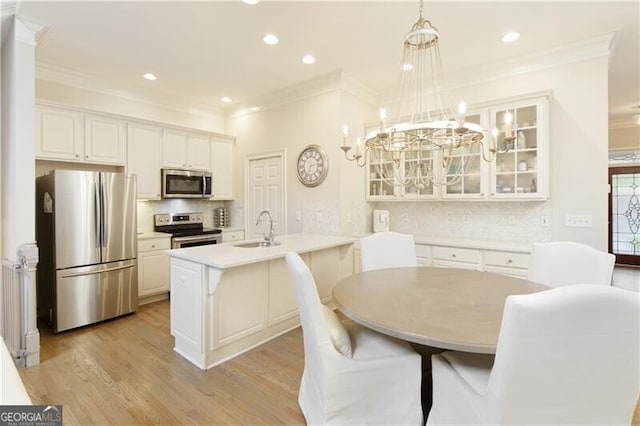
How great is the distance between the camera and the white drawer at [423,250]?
11.9 feet

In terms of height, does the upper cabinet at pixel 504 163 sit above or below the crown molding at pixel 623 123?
below

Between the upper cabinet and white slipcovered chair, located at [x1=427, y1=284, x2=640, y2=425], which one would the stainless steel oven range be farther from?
white slipcovered chair, located at [x1=427, y1=284, x2=640, y2=425]

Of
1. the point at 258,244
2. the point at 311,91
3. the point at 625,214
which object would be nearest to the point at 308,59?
the point at 311,91

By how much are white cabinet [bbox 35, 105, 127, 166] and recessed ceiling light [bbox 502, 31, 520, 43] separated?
4441 mm

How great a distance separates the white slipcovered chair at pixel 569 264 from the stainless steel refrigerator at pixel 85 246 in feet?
13.2

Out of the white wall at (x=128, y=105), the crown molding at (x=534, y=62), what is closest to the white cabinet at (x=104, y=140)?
the white wall at (x=128, y=105)

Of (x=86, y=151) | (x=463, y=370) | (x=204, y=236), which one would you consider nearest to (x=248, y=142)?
(x=204, y=236)

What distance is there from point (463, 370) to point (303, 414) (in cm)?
103

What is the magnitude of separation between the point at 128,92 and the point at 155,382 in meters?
3.82

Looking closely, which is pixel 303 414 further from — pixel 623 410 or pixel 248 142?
pixel 248 142

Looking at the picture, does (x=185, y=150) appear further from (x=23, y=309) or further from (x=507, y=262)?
(x=507, y=262)

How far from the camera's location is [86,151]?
374cm

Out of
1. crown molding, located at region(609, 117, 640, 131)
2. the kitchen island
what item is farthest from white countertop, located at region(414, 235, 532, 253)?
crown molding, located at region(609, 117, 640, 131)

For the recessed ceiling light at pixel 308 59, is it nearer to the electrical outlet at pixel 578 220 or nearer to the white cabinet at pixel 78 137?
the white cabinet at pixel 78 137
